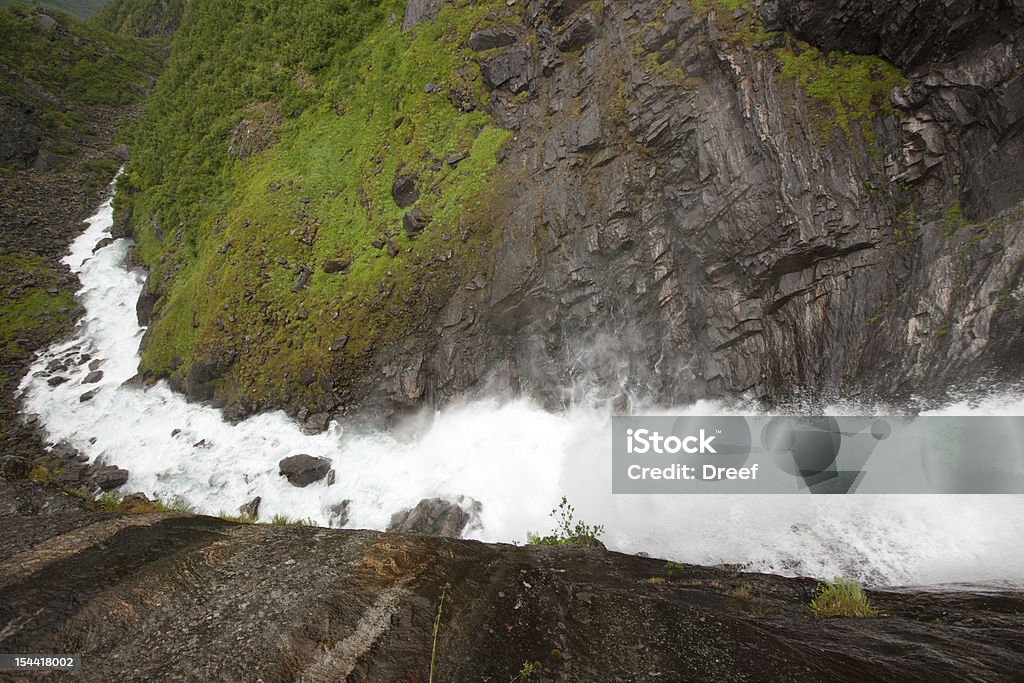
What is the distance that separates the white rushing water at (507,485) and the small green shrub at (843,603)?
7.78ft

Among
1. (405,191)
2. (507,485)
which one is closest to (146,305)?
(405,191)

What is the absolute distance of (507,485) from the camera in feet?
51.3

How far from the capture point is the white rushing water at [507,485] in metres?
10.3

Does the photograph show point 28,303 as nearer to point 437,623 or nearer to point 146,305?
point 146,305

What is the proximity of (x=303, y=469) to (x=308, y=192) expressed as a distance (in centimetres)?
1465

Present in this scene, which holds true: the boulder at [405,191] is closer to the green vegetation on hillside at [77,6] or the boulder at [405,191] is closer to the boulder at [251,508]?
the boulder at [251,508]

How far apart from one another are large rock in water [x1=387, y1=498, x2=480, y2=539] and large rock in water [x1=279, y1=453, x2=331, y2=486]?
11.6 ft

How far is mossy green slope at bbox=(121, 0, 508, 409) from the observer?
65.7 ft

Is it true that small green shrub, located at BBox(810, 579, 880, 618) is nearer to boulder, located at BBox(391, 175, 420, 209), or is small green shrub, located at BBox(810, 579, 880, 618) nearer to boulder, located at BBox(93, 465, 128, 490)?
boulder, located at BBox(391, 175, 420, 209)

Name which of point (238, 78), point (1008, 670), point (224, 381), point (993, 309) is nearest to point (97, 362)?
point (224, 381)

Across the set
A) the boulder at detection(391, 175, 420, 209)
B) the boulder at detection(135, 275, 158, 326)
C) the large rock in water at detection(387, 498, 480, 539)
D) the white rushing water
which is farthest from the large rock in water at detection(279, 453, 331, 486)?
the boulder at detection(135, 275, 158, 326)

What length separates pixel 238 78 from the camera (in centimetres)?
3130

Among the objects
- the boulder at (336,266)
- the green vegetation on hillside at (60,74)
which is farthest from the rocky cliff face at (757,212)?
the green vegetation on hillside at (60,74)

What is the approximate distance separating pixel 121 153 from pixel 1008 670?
55.8 meters
